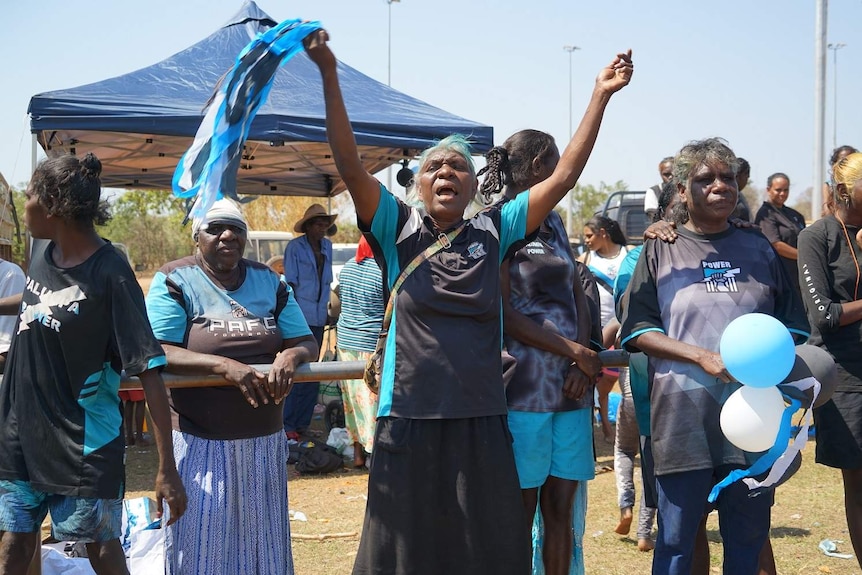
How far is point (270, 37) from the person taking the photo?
3154 mm

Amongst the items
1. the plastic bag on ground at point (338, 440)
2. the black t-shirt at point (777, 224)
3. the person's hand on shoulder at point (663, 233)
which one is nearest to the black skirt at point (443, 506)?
the person's hand on shoulder at point (663, 233)

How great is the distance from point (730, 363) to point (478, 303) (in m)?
0.94

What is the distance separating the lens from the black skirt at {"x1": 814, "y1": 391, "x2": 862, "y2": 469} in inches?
166

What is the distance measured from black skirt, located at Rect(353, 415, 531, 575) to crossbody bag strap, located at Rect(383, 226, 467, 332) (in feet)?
1.35

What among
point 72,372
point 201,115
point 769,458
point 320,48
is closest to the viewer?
point 320,48

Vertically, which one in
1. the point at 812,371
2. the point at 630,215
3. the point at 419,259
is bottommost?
the point at 812,371

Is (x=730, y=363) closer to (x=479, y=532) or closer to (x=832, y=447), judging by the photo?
(x=479, y=532)

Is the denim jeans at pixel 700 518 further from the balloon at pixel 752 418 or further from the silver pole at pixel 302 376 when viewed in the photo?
the silver pole at pixel 302 376

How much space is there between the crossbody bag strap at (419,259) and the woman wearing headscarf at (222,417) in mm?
591

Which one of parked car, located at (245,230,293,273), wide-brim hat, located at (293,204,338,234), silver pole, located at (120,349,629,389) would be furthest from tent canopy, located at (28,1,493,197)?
parked car, located at (245,230,293,273)

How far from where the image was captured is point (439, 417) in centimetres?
317

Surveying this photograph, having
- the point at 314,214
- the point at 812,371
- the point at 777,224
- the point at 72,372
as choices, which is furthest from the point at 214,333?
the point at 777,224

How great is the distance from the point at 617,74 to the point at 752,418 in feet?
4.49

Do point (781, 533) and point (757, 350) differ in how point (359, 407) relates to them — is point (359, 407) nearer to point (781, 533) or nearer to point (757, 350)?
point (781, 533)
